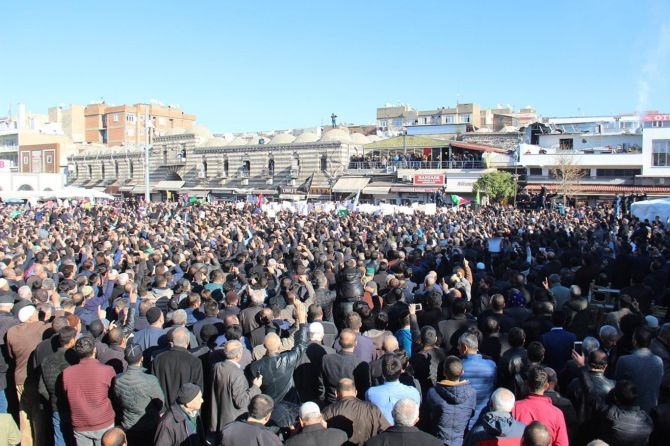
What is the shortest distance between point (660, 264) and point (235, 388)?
335 inches

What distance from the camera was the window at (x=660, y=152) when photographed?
3400 centimetres

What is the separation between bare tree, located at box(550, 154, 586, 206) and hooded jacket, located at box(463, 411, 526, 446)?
3206cm

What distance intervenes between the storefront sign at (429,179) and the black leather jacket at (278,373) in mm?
34315

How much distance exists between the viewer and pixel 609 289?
9.48m

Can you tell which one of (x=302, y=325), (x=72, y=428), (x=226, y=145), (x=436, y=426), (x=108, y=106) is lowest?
(x=72, y=428)

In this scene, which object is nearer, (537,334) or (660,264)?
(537,334)

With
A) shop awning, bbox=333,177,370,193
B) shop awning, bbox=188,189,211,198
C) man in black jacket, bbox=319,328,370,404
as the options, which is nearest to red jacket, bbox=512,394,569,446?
man in black jacket, bbox=319,328,370,404

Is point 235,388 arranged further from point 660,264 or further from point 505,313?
point 660,264

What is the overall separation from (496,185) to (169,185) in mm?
31502

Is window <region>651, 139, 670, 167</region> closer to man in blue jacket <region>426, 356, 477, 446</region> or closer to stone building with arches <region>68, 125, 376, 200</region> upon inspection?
stone building with arches <region>68, 125, 376, 200</region>

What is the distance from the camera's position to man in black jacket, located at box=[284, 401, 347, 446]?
3.90 meters

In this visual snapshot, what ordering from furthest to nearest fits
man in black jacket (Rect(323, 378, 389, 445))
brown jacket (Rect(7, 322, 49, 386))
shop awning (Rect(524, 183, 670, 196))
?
shop awning (Rect(524, 183, 670, 196)), brown jacket (Rect(7, 322, 49, 386)), man in black jacket (Rect(323, 378, 389, 445))

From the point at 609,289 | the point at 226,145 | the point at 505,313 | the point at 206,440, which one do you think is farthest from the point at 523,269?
the point at 226,145

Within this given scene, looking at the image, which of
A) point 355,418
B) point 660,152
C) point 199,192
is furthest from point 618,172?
point 355,418
